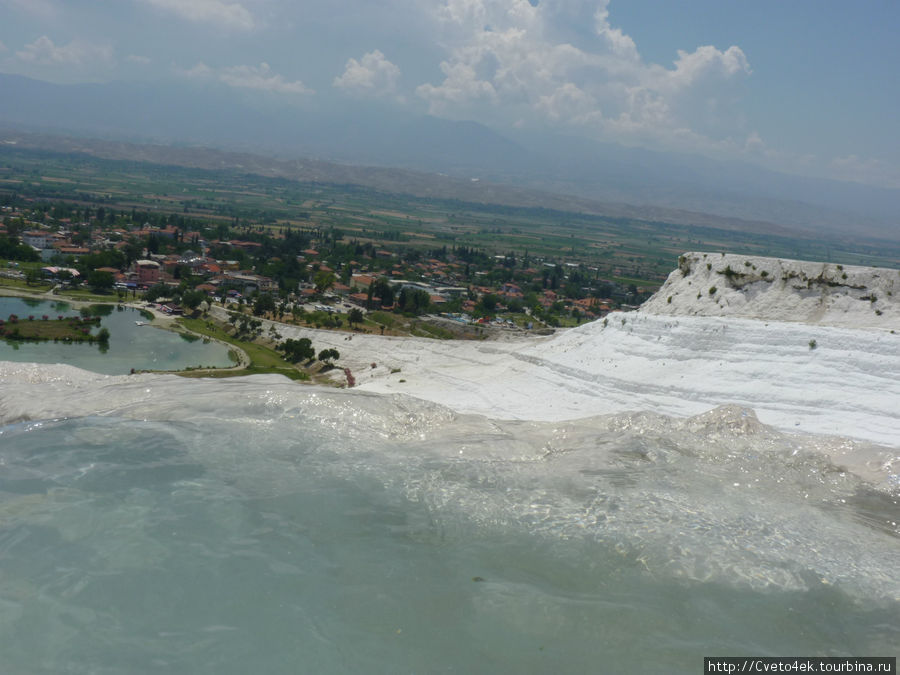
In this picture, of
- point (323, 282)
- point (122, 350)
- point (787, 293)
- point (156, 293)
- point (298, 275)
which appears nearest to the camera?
point (787, 293)

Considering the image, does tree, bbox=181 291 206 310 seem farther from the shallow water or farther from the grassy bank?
the shallow water

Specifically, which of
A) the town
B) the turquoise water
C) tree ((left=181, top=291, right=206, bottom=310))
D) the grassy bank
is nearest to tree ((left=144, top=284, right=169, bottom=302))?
the town

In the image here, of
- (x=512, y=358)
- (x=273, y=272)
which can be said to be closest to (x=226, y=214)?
(x=273, y=272)

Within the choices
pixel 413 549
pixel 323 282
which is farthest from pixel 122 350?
pixel 413 549

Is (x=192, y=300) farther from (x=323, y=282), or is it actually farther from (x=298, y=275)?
(x=298, y=275)

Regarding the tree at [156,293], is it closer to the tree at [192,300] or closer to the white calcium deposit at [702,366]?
the tree at [192,300]

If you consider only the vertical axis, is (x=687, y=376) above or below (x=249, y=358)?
above

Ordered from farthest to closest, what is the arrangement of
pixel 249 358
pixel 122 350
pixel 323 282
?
pixel 323 282
pixel 122 350
pixel 249 358

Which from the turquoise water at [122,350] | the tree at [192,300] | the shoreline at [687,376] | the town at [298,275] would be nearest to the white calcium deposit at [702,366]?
the shoreline at [687,376]
